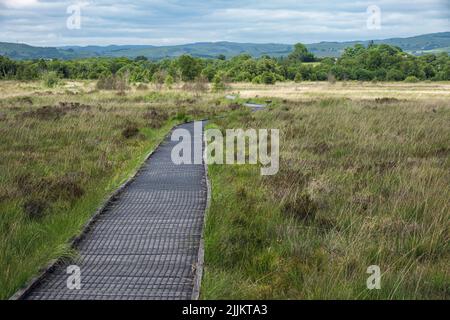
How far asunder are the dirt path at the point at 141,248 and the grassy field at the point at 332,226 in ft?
1.08

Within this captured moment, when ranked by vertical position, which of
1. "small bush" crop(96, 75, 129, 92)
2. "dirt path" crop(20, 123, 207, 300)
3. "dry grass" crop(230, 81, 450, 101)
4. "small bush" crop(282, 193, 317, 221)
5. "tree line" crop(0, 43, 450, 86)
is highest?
"tree line" crop(0, 43, 450, 86)

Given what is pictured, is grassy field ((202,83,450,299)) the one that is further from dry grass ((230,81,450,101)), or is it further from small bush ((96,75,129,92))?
small bush ((96,75,129,92))

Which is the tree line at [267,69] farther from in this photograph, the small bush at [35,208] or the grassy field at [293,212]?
the small bush at [35,208]

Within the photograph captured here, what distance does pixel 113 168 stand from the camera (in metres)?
12.1

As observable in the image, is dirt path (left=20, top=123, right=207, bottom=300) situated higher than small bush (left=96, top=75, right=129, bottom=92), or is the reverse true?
small bush (left=96, top=75, right=129, bottom=92)

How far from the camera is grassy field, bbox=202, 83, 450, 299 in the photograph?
17.4 ft

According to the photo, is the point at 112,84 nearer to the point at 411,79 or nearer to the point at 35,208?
the point at 35,208

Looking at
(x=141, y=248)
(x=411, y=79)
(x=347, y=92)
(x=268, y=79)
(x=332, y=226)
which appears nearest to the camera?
(x=141, y=248)

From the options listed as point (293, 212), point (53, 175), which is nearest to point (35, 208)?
point (53, 175)

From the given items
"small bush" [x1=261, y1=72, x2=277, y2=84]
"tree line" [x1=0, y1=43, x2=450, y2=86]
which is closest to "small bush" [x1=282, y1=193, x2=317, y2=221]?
"tree line" [x1=0, y1=43, x2=450, y2=86]

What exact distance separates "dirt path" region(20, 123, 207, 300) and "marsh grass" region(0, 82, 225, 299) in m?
0.31

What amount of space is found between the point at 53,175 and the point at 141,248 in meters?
5.07

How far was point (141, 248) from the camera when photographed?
258 inches

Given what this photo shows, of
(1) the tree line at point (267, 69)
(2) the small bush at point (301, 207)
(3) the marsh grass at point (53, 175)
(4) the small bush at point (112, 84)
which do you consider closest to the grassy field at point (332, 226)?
(2) the small bush at point (301, 207)
